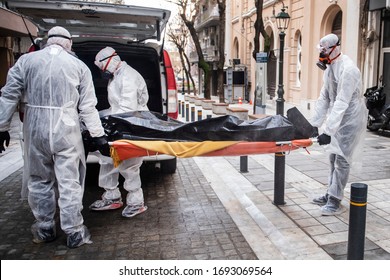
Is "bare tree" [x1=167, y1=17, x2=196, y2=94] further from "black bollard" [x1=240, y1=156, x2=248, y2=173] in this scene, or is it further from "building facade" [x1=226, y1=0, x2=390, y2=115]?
"black bollard" [x1=240, y1=156, x2=248, y2=173]

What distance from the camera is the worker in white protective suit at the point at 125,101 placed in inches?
177

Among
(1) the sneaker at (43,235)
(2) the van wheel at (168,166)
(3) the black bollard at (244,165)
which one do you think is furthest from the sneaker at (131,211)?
(3) the black bollard at (244,165)

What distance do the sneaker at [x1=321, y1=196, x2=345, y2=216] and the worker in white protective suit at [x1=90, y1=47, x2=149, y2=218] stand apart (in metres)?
2.12

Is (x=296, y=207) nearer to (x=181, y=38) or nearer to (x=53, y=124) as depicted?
(x=53, y=124)

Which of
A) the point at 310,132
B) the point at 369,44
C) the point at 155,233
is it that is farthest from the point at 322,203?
the point at 369,44

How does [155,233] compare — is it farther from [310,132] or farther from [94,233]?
[310,132]

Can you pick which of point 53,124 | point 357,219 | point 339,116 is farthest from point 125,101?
point 357,219

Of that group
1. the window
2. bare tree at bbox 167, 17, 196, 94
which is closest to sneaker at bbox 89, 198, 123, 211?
the window

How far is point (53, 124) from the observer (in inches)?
146

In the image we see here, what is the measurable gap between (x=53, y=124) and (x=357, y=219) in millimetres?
2730

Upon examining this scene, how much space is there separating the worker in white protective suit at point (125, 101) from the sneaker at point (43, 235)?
0.92 meters

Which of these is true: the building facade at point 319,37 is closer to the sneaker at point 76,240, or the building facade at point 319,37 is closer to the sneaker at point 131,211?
the sneaker at point 131,211

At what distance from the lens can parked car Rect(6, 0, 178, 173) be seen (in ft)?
16.1

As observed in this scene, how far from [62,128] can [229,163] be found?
4.22m
